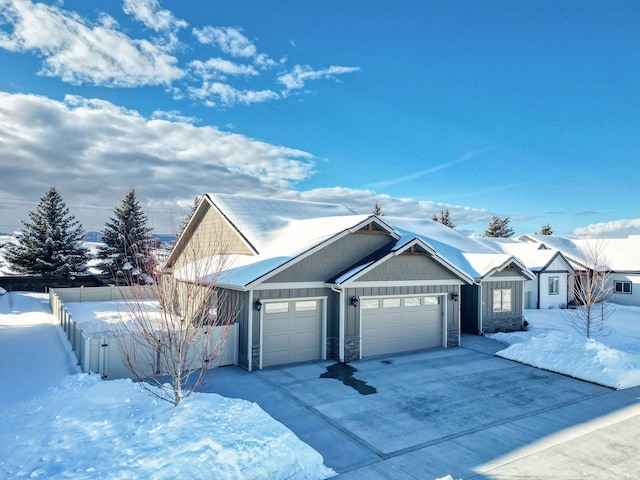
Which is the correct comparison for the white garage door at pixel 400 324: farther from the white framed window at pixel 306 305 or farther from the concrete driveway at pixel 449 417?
the white framed window at pixel 306 305

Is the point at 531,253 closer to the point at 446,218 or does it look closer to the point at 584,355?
the point at 584,355

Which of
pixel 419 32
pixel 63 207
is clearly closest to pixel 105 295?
pixel 63 207

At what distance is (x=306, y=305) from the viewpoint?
13094 millimetres

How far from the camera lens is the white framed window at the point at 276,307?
1230cm

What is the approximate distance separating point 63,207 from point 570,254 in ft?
138

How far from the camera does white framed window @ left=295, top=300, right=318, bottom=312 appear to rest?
12.9 meters

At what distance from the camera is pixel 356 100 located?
61.3 feet

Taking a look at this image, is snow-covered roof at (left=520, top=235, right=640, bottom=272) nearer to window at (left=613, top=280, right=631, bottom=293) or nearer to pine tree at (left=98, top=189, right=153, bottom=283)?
window at (left=613, top=280, right=631, bottom=293)

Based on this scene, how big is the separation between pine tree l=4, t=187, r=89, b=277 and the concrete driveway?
2584 centimetres

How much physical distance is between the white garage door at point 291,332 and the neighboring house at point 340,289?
0.03 metres

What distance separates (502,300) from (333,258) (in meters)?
9.73

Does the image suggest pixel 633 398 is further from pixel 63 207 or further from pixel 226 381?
pixel 63 207

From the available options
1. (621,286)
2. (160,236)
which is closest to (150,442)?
(160,236)

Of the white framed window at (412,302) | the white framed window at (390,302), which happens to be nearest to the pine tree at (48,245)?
the white framed window at (390,302)
